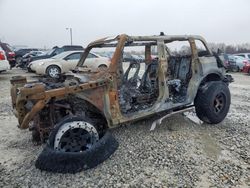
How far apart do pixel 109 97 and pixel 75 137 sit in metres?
0.80

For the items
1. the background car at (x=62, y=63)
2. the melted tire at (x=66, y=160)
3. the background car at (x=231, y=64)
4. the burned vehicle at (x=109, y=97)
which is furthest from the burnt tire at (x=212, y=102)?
the background car at (x=231, y=64)

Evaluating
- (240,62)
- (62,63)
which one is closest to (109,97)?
(62,63)

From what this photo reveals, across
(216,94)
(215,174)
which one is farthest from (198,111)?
(215,174)

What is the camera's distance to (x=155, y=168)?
138 inches

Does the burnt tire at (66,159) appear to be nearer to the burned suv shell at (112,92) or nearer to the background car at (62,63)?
the burned suv shell at (112,92)

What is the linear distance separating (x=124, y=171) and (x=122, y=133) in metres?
1.36

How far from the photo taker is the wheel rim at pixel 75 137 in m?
3.48

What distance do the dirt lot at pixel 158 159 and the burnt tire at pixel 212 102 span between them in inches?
7.9

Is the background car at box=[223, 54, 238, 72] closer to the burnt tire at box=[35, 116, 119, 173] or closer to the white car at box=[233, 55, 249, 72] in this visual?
the white car at box=[233, 55, 249, 72]

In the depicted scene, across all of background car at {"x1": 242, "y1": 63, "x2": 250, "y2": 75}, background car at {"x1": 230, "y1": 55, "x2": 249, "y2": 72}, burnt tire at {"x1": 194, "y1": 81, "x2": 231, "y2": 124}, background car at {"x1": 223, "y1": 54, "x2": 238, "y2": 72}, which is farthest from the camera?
background car at {"x1": 223, "y1": 54, "x2": 238, "y2": 72}

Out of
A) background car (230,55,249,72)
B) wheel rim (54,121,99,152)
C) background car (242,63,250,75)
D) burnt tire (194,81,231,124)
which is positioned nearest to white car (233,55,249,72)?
background car (230,55,249,72)

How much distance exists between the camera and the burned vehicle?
347cm

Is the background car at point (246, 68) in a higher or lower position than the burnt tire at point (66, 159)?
higher

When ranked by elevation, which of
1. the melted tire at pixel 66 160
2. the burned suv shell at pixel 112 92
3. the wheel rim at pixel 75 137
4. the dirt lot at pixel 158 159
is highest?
the burned suv shell at pixel 112 92
